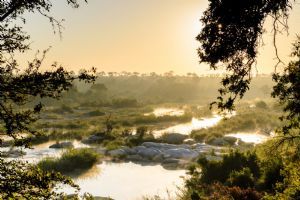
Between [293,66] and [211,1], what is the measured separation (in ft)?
10.5

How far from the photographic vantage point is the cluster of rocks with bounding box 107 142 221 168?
31047 millimetres

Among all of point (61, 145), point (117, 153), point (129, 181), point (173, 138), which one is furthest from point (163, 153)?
point (61, 145)

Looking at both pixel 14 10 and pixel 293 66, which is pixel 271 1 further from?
pixel 14 10

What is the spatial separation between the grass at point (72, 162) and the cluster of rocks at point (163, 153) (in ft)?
8.87

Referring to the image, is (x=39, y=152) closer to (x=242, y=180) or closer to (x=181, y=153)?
(x=181, y=153)

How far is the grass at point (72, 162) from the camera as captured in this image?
27267mm

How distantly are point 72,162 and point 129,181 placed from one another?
185 inches

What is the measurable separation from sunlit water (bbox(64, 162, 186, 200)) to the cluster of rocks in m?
1.27

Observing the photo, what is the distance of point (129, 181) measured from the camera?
26.1 meters

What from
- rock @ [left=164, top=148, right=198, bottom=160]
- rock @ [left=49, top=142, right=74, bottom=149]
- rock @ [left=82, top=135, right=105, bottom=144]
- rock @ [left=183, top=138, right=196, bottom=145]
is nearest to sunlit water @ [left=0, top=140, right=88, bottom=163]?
rock @ [left=49, top=142, right=74, bottom=149]

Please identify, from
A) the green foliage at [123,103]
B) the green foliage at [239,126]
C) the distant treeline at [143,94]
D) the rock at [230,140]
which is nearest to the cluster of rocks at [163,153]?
the rock at [230,140]

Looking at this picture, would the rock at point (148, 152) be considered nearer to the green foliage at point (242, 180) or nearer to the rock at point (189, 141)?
the rock at point (189, 141)

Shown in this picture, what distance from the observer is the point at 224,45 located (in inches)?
346

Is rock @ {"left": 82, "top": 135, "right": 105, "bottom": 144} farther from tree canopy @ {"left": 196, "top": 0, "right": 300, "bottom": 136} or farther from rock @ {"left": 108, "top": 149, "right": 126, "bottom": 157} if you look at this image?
tree canopy @ {"left": 196, "top": 0, "right": 300, "bottom": 136}
